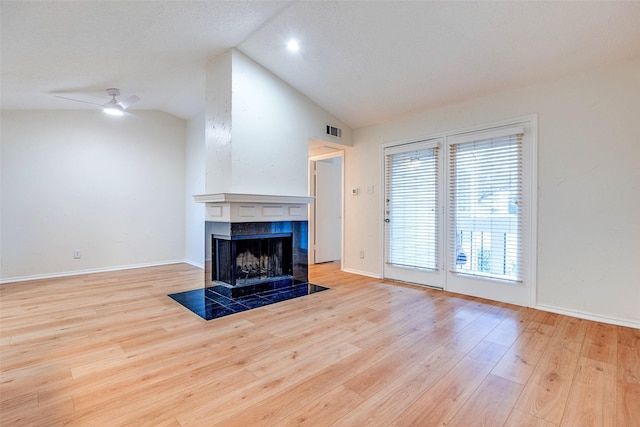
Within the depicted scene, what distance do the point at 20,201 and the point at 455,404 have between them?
601cm

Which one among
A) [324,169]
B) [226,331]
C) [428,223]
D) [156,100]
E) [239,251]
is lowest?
[226,331]

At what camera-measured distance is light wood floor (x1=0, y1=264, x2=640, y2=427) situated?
157 centimetres

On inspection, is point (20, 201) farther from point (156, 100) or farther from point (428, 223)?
point (428, 223)

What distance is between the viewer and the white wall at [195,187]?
552cm

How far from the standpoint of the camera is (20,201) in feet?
14.6

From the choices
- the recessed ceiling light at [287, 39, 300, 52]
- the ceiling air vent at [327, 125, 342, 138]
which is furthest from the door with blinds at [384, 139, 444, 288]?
the recessed ceiling light at [287, 39, 300, 52]

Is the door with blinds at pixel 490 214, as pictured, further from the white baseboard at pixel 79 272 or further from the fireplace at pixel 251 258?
the white baseboard at pixel 79 272

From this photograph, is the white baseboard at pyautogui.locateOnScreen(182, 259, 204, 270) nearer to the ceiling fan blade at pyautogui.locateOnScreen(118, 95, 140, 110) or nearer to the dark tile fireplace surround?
the dark tile fireplace surround

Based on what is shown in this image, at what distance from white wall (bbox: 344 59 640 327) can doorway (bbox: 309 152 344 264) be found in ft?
10.7

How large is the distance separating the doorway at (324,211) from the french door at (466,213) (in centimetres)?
179

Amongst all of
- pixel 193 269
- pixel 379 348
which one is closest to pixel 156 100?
pixel 193 269

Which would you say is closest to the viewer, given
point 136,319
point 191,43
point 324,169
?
point 136,319

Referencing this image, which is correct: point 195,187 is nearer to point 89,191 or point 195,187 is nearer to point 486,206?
point 89,191

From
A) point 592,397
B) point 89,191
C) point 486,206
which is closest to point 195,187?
point 89,191
